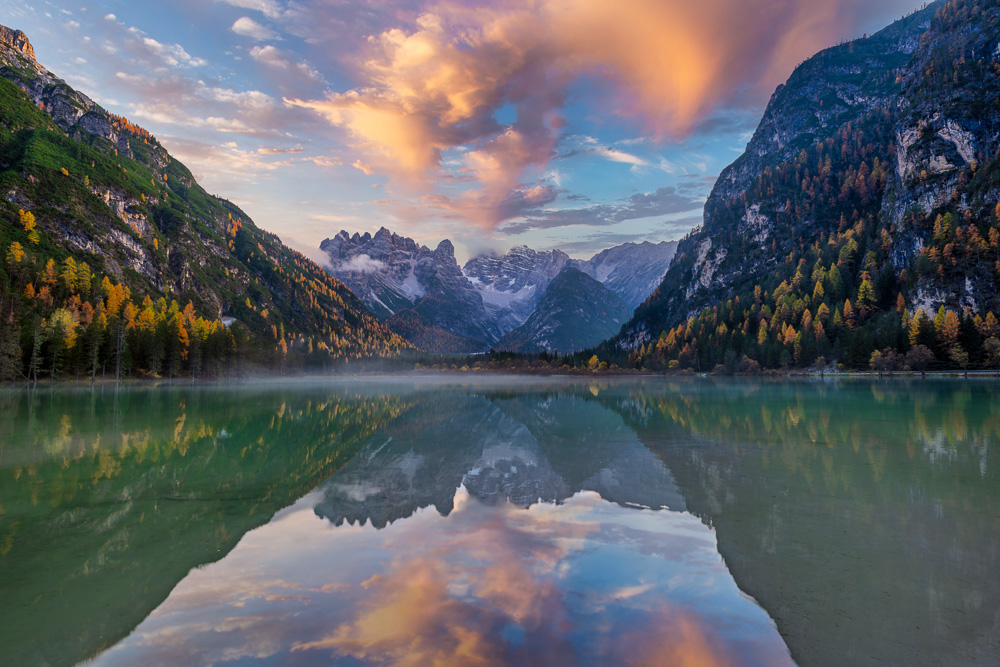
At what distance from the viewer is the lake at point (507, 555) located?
9.20 meters

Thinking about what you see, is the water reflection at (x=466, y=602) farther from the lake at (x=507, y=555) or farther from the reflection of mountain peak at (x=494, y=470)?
the reflection of mountain peak at (x=494, y=470)

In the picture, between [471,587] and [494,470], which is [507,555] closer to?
[471,587]

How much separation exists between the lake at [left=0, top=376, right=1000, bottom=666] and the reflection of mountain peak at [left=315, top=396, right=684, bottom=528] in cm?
20

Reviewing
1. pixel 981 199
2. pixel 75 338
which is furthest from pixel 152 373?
pixel 981 199

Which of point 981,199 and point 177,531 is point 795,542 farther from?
point 981,199

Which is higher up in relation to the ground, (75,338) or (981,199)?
(981,199)

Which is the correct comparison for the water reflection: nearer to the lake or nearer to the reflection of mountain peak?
the lake

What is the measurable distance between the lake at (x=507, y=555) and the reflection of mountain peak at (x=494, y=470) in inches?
7.9

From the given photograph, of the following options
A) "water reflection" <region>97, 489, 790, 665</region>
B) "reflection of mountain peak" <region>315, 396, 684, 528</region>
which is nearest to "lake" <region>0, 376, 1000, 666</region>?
"water reflection" <region>97, 489, 790, 665</region>

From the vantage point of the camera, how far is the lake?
9.20 meters

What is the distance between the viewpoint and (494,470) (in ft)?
88.6

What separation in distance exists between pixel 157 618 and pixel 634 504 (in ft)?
49.1

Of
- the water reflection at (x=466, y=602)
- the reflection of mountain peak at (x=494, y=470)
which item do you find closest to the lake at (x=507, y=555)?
the water reflection at (x=466, y=602)

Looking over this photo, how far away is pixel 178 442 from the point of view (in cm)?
3341
